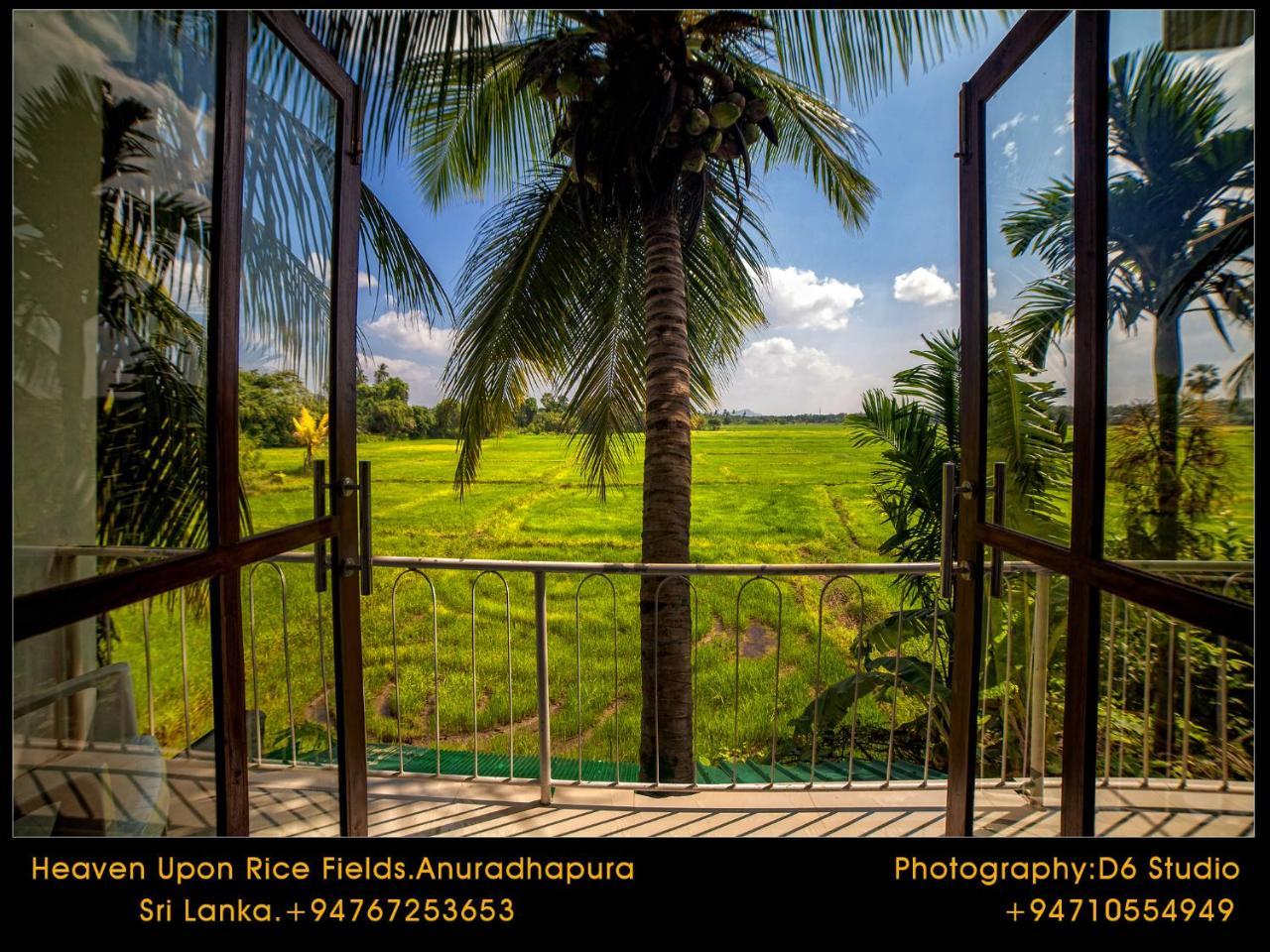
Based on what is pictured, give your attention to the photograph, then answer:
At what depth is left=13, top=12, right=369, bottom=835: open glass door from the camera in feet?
2.58

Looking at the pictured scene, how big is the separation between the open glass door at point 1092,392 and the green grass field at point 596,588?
6.16 metres

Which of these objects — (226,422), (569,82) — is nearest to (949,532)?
(226,422)

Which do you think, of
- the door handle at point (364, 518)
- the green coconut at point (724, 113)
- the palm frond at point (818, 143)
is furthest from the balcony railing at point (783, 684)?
the palm frond at point (818, 143)

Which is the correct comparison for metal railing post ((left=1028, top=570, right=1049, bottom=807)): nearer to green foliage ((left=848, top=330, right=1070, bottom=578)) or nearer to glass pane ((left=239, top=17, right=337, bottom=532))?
green foliage ((left=848, top=330, right=1070, bottom=578))

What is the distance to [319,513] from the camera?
150 cm

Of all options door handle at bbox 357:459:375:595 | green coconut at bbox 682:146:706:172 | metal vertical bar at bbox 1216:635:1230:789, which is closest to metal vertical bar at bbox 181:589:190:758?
door handle at bbox 357:459:375:595

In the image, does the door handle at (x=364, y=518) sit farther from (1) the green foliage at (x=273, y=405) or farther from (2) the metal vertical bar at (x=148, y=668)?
(2) the metal vertical bar at (x=148, y=668)

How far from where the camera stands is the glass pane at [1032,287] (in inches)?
45.7

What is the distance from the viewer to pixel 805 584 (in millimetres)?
9891

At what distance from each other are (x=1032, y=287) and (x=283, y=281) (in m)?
1.79
